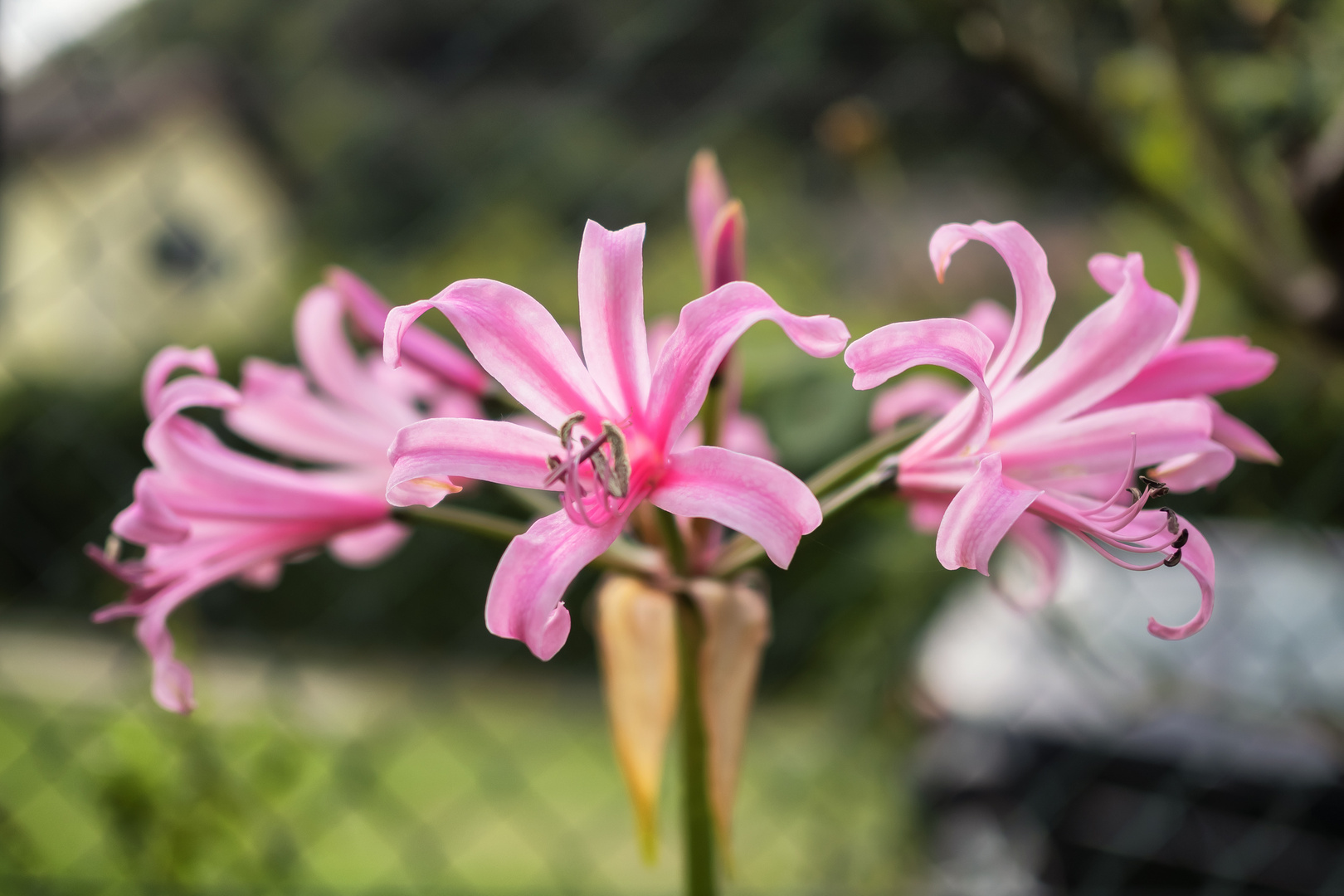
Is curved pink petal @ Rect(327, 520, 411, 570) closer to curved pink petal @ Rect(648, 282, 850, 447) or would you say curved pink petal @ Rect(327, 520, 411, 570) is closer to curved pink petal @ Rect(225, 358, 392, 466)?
curved pink petal @ Rect(225, 358, 392, 466)

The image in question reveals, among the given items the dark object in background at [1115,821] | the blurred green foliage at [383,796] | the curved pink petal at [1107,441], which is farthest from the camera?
the dark object in background at [1115,821]

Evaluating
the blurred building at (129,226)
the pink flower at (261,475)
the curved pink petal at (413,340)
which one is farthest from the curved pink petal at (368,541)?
the blurred building at (129,226)

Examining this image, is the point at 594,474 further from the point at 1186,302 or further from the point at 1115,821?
the point at 1115,821

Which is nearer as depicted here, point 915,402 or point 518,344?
point 518,344

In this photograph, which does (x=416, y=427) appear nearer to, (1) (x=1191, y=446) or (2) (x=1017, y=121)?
(1) (x=1191, y=446)

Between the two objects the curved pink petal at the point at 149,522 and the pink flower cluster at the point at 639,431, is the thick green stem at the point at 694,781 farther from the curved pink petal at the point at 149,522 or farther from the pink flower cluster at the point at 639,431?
the curved pink petal at the point at 149,522

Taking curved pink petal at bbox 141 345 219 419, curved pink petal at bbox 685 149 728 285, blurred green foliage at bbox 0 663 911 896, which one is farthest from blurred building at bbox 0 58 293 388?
curved pink petal at bbox 685 149 728 285

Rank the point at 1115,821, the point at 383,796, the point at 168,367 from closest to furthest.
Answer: the point at 168,367
the point at 1115,821
the point at 383,796

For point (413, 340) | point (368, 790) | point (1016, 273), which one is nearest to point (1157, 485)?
point (1016, 273)
